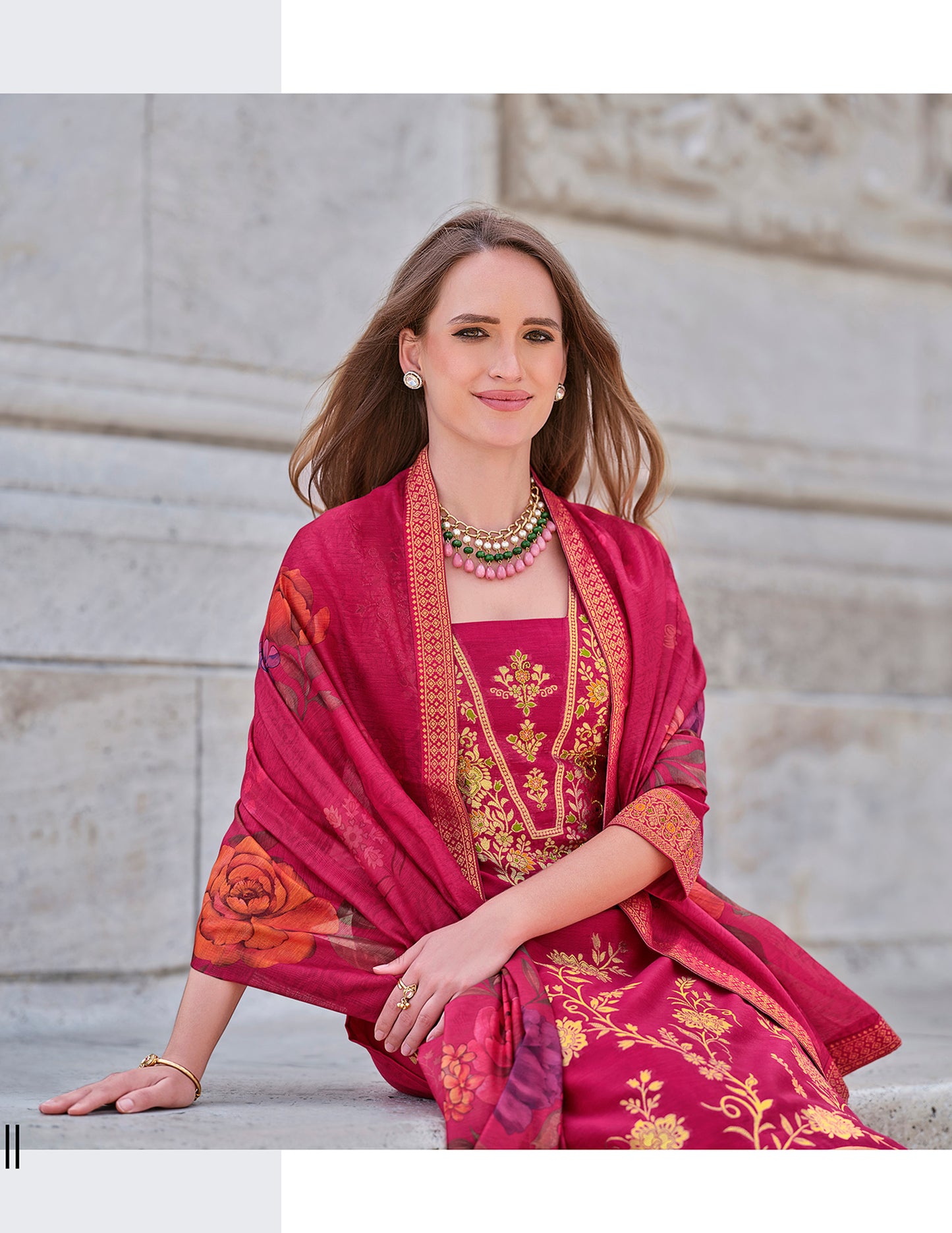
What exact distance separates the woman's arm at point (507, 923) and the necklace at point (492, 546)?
0.46 meters

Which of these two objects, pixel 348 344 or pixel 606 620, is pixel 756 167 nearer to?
pixel 348 344

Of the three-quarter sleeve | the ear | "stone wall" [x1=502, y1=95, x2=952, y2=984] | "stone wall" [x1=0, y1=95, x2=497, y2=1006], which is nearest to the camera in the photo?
the three-quarter sleeve

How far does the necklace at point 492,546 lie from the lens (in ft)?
7.14

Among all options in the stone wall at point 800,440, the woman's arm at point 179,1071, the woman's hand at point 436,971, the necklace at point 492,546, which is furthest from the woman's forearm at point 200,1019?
the stone wall at point 800,440

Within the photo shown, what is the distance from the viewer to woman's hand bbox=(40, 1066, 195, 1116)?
71.8 inches

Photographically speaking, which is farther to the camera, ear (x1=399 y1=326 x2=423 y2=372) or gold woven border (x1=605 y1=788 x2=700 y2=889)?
ear (x1=399 y1=326 x2=423 y2=372)

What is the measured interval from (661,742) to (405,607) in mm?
443

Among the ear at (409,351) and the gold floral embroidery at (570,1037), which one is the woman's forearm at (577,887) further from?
the ear at (409,351)

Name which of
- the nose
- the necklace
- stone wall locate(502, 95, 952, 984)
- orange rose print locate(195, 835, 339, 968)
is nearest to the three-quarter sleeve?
the necklace

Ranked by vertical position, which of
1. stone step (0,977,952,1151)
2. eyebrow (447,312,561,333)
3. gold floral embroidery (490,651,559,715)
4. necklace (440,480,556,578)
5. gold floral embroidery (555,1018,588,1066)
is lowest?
stone step (0,977,952,1151)

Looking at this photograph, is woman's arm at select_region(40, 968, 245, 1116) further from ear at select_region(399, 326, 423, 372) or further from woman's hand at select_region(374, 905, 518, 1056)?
ear at select_region(399, 326, 423, 372)

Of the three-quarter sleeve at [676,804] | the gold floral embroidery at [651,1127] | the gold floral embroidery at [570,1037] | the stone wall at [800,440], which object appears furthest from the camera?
the stone wall at [800,440]

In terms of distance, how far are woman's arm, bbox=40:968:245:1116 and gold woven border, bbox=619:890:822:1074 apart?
1.92 ft

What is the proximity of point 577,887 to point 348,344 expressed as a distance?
2.19m
